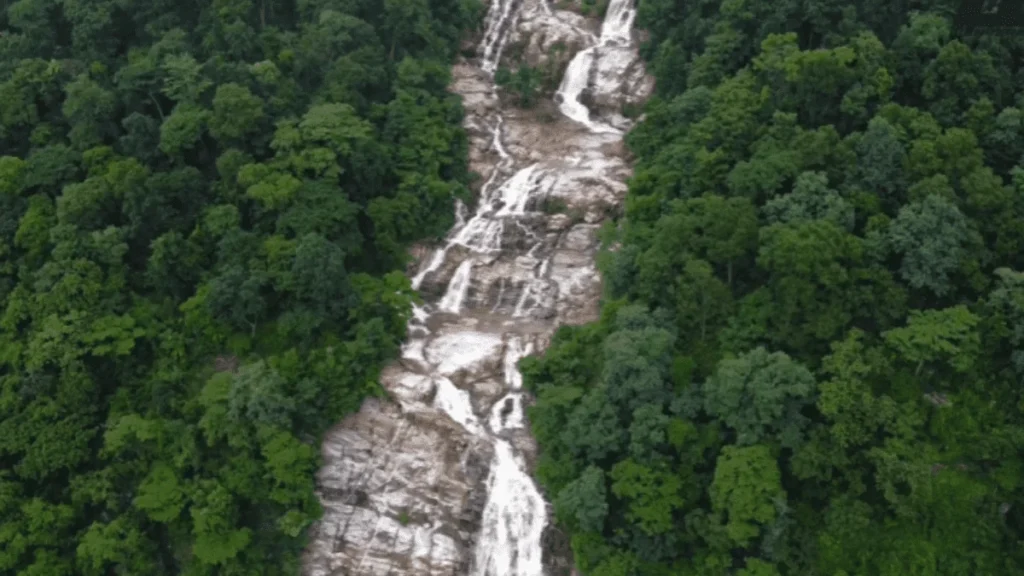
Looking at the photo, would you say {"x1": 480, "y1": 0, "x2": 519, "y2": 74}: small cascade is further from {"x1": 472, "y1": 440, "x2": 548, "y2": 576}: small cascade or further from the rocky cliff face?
{"x1": 472, "y1": 440, "x2": 548, "y2": 576}: small cascade

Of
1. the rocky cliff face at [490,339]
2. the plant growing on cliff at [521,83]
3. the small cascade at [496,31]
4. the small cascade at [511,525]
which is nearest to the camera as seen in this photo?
the small cascade at [511,525]

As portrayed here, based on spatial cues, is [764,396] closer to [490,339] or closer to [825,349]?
[825,349]

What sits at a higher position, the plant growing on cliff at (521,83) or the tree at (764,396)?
the plant growing on cliff at (521,83)

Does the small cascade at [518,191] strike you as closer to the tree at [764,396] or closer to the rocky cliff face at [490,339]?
the rocky cliff face at [490,339]

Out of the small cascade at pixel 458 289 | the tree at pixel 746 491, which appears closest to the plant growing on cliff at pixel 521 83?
the small cascade at pixel 458 289

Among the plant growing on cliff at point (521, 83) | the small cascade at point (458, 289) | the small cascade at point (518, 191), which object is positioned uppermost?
the plant growing on cliff at point (521, 83)

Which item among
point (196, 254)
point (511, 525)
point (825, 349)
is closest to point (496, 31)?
point (196, 254)

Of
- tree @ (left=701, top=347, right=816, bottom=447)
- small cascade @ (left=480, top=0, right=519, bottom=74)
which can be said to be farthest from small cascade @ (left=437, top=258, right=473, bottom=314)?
small cascade @ (left=480, top=0, right=519, bottom=74)

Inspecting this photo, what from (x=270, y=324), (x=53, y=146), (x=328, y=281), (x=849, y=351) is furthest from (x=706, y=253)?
(x=53, y=146)
